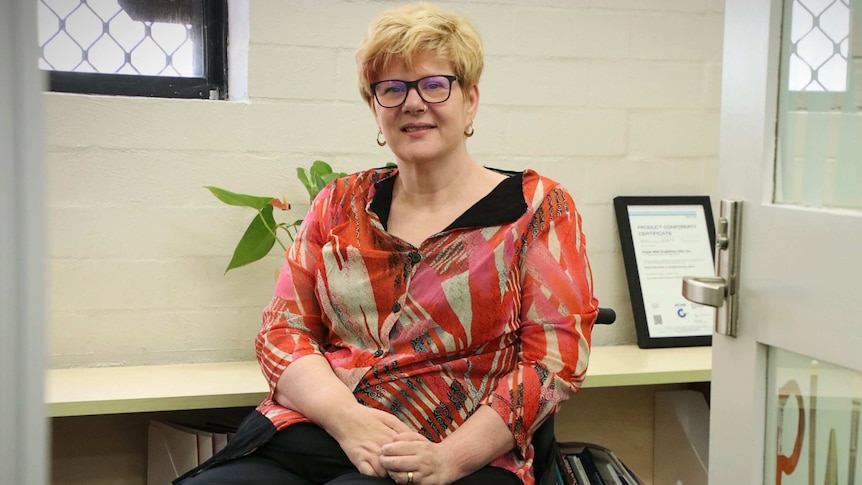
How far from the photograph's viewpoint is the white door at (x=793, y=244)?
3.07 feet

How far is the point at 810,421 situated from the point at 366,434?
2.74 ft

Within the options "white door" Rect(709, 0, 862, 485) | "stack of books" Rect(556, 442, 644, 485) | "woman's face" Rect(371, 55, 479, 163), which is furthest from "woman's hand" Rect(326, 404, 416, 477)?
"stack of books" Rect(556, 442, 644, 485)

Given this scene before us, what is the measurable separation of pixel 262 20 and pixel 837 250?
173 cm

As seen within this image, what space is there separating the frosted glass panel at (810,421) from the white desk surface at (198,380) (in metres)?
1.14

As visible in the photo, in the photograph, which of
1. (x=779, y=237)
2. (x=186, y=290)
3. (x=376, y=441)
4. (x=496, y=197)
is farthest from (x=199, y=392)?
(x=779, y=237)

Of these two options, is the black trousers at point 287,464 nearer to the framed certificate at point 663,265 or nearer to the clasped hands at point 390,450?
the clasped hands at point 390,450

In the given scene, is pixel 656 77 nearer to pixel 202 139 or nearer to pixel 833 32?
pixel 202 139

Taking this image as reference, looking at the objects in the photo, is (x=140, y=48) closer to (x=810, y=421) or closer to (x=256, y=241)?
(x=256, y=241)

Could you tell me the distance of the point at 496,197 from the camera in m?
1.79

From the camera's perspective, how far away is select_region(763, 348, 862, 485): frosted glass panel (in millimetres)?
961

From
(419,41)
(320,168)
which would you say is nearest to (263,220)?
(320,168)

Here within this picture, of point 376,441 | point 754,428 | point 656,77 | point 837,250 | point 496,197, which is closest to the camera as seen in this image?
point 837,250

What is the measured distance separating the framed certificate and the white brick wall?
6 cm

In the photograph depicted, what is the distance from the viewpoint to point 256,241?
2215mm
